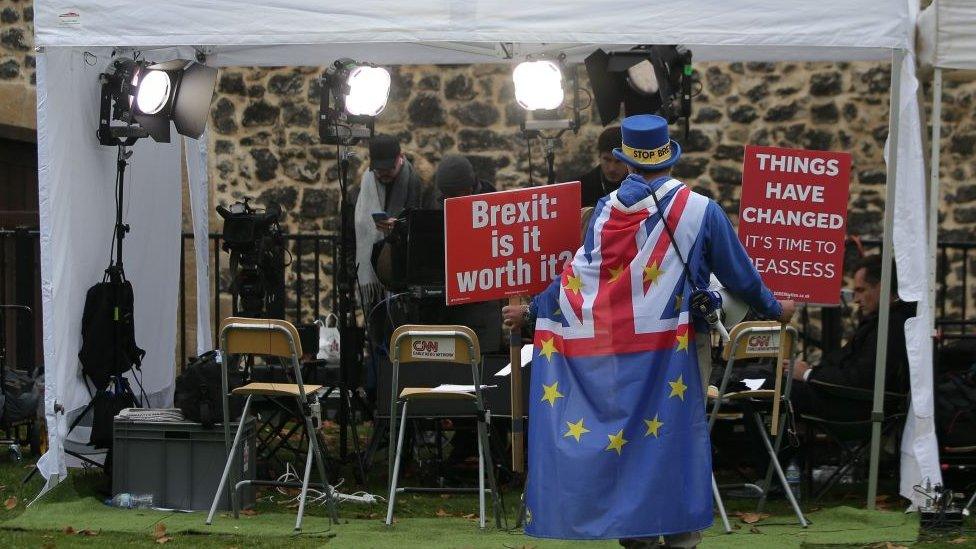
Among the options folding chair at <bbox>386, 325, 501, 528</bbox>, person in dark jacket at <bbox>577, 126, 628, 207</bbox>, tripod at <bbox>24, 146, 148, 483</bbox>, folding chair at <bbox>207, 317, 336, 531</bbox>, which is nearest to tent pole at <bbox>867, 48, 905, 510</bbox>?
person in dark jacket at <bbox>577, 126, 628, 207</bbox>

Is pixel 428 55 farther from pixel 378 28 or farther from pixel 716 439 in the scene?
pixel 716 439

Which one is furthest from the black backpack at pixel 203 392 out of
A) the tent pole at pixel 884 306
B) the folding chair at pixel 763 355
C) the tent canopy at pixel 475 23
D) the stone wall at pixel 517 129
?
the stone wall at pixel 517 129

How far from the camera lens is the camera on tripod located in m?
7.67

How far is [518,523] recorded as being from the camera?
630 cm

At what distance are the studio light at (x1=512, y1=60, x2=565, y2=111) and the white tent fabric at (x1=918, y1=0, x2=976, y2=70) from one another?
80.6 inches

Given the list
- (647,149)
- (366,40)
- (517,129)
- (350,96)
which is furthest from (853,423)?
(517,129)

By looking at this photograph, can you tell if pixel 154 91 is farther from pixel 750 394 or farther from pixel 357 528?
pixel 750 394

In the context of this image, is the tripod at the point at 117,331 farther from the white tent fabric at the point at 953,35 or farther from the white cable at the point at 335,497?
the white tent fabric at the point at 953,35

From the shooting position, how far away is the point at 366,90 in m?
7.51

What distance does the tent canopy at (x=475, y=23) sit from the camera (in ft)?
20.9

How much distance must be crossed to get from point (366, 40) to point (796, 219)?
2074mm

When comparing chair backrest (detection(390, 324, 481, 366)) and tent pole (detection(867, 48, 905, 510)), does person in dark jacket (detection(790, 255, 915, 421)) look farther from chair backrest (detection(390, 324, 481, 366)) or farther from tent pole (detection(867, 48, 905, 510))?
chair backrest (detection(390, 324, 481, 366))

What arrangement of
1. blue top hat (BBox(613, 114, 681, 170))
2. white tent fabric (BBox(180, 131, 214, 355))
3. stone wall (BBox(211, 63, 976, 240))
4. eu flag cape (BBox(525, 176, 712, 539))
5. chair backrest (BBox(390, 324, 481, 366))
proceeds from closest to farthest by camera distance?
eu flag cape (BBox(525, 176, 712, 539)) → blue top hat (BBox(613, 114, 681, 170)) → chair backrest (BBox(390, 324, 481, 366)) → white tent fabric (BBox(180, 131, 214, 355)) → stone wall (BBox(211, 63, 976, 240))

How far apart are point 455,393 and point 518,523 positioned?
627mm
